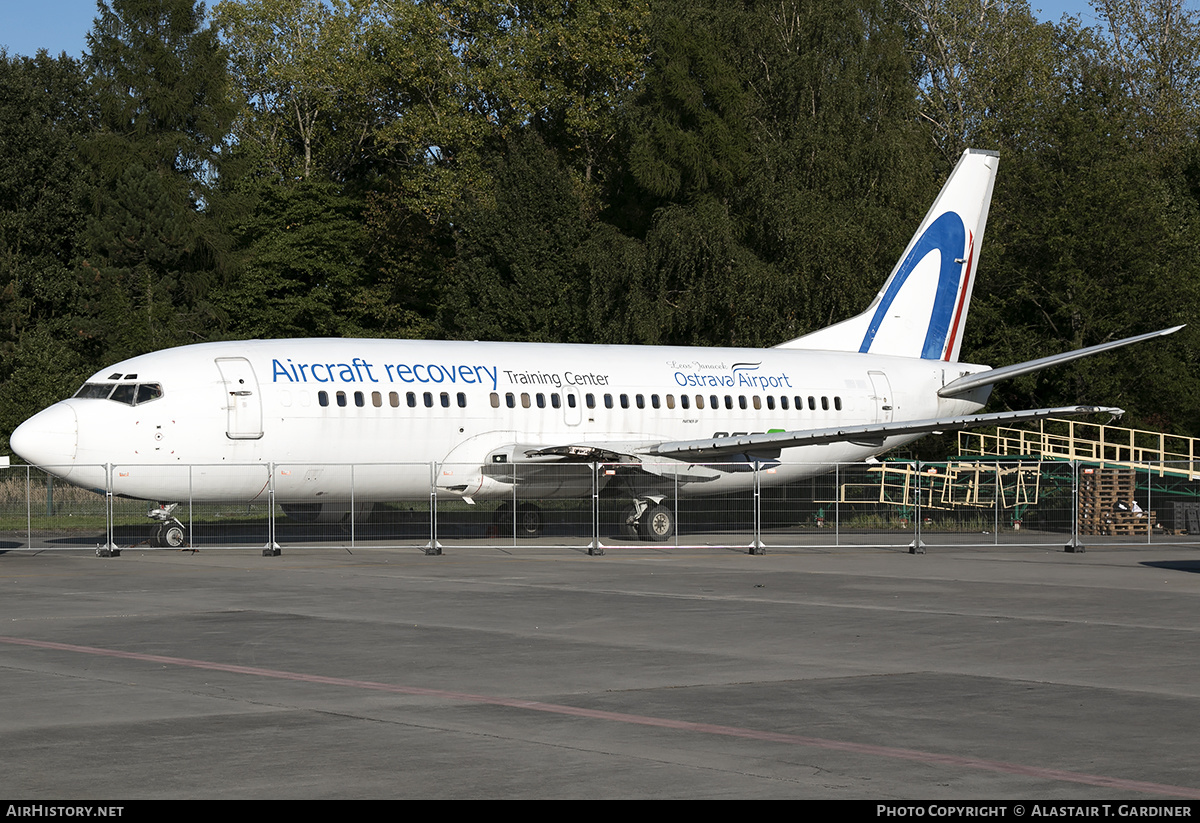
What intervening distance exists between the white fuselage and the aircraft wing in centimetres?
24

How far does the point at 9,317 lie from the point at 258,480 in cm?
4464

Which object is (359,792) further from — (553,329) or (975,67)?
(975,67)

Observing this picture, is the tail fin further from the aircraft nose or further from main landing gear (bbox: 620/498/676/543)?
the aircraft nose

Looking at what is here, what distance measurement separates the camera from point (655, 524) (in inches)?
1167

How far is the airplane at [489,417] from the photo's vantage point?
2623 cm

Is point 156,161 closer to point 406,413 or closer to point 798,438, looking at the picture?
point 406,413

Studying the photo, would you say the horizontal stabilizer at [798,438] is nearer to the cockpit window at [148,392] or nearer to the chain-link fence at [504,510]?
the chain-link fence at [504,510]

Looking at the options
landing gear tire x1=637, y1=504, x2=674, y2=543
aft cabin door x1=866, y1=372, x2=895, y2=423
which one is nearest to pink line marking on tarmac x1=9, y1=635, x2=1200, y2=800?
landing gear tire x1=637, y1=504, x2=674, y2=543

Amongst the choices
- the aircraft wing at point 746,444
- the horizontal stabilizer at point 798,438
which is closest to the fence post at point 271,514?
the aircraft wing at point 746,444

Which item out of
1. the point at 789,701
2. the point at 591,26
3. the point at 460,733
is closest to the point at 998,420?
the point at 789,701

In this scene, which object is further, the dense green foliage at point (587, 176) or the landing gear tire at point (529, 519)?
the dense green foliage at point (587, 176)

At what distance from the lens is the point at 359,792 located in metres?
8.05

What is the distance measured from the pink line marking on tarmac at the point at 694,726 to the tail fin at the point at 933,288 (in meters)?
26.0

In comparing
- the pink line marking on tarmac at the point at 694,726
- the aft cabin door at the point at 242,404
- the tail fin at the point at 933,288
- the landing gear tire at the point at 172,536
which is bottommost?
the pink line marking on tarmac at the point at 694,726
